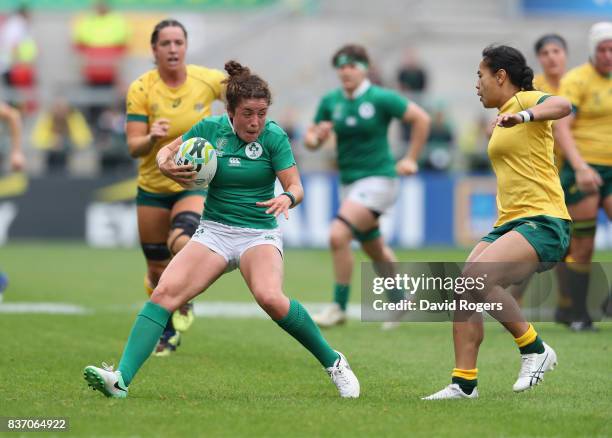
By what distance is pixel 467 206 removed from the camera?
22.4m

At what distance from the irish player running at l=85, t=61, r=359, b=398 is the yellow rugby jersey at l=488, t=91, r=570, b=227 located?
1.40 m

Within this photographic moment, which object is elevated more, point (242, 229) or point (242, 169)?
point (242, 169)

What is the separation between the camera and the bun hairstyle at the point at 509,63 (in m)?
8.22

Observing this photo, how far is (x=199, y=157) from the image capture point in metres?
8.06

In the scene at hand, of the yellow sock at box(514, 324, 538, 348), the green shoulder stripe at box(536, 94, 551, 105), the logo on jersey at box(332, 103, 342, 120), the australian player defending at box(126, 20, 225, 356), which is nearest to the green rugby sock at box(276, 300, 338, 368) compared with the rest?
the yellow sock at box(514, 324, 538, 348)

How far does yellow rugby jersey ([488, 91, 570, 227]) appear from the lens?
27.0 feet

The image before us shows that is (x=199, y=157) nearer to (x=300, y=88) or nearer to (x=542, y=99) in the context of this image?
(x=542, y=99)

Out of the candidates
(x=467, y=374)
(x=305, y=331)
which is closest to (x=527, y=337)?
(x=467, y=374)

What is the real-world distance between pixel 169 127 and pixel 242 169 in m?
2.03

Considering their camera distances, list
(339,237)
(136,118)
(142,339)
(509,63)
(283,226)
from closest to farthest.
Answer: (142,339)
(509,63)
(136,118)
(339,237)
(283,226)

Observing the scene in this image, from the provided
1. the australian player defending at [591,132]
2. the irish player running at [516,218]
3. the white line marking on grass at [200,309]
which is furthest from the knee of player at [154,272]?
the australian player defending at [591,132]

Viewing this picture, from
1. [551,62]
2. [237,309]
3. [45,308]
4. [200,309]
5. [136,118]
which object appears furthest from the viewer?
[237,309]

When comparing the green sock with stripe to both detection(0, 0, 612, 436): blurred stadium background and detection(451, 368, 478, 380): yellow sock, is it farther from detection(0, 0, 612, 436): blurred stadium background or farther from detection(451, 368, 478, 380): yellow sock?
detection(0, 0, 612, 436): blurred stadium background

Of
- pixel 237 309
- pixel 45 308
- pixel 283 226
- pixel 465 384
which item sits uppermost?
pixel 465 384
